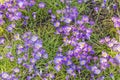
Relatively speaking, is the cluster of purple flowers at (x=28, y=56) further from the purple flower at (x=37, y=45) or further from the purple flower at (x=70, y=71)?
the purple flower at (x=70, y=71)

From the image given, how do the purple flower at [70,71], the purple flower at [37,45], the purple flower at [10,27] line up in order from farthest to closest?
the purple flower at [10,27] → the purple flower at [37,45] → the purple flower at [70,71]

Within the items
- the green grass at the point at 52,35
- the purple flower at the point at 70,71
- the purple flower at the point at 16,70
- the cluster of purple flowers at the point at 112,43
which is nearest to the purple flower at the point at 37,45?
the green grass at the point at 52,35

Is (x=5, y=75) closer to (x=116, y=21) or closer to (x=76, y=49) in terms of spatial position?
(x=76, y=49)

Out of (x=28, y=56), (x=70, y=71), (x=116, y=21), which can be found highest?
(x=116, y=21)

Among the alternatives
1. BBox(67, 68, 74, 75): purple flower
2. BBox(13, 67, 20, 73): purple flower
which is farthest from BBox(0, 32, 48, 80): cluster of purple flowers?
BBox(67, 68, 74, 75): purple flower

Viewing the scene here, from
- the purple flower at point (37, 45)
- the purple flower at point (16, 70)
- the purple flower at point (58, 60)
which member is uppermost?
the purple flower at point (37, 45)

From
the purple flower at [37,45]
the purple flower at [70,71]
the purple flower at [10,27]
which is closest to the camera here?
the purple flower at [70,71]

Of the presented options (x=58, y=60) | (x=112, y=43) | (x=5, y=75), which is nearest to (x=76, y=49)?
(x=58, y=60)

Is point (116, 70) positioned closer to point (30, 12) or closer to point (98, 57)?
point (98, 57)
